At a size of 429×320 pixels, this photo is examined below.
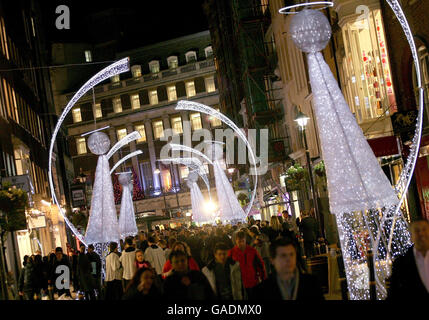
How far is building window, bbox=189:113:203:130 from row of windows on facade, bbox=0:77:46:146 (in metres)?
39.3

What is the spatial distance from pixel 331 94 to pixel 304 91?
24.6 metres

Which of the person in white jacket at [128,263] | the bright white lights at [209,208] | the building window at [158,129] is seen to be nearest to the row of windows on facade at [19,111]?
the bright white lights at [209,208]

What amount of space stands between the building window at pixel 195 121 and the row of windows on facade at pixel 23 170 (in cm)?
4063

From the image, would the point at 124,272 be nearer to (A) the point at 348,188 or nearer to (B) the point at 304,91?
(A) the point at 348,188

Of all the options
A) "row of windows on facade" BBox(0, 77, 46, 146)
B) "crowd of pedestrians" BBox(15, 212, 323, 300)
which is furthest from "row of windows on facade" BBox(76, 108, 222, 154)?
"crowd of pedestrians" BBox(15, 212, 323, 300)

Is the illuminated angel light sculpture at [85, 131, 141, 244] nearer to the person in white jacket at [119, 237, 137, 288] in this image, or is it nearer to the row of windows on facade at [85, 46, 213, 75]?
the person in white jacket at [119, 237, 137, 288]

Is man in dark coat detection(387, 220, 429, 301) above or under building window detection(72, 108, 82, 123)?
under

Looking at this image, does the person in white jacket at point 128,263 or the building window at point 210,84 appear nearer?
the person in white jacket at point 128,263

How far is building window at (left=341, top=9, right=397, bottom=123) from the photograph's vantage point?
23.7 m

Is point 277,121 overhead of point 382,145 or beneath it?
overhead

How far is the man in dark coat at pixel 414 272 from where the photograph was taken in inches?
261

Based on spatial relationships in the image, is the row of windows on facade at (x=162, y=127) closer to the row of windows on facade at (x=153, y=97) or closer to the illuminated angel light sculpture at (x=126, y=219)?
the row of windows on facade at (x=153, y=97)

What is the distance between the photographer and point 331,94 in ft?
40.4
